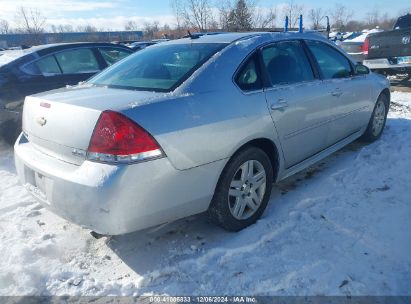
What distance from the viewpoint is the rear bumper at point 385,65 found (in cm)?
921

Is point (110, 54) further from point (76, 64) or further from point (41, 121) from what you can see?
point (41, 121)

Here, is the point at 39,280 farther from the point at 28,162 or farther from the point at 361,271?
the point at 361,271

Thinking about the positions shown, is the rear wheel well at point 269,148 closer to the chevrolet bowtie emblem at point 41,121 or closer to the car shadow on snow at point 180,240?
the car shadow on snow at point 180,240

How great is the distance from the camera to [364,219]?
3.24 m

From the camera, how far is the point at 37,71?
5609 millimetres

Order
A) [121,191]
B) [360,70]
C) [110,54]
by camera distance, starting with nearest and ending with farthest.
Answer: [121,191] → [360,70] → [110,54]

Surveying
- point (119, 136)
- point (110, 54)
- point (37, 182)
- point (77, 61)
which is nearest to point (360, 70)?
point (119, 136)

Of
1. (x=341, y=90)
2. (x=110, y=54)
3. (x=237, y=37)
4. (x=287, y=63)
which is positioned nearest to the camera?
(x=237, y=37)

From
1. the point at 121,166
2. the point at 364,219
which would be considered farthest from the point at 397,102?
the point at 121,166

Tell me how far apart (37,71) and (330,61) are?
4.20 meters

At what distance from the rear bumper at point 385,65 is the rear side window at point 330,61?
5.68 metres

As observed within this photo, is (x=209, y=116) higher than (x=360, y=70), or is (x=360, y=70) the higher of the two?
(x=209, y=116)

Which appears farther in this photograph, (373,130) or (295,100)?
(373,130)

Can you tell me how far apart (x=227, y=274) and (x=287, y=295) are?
0.44m
